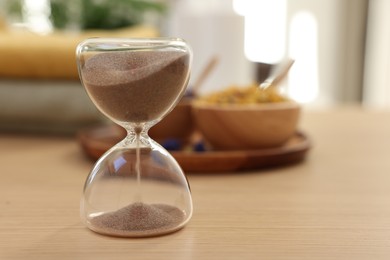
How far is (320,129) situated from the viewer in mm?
997

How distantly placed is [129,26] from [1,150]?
0.62 meters

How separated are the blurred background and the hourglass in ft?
1.44

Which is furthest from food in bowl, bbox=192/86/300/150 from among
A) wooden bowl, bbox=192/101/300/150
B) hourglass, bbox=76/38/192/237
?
hourglass, bbox=76/38/192/237

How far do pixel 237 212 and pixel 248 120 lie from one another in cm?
19


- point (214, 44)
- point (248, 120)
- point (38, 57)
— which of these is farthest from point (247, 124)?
point (214, 44)

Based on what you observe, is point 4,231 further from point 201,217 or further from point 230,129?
point 230,129

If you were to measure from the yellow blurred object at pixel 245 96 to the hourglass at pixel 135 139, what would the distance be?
0.25 metres

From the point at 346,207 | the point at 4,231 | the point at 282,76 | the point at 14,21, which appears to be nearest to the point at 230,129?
the point at 282,76

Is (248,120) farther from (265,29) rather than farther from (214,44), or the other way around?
(265,29)

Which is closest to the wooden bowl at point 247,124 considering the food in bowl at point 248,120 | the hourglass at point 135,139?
the food in bowl at point 248,120

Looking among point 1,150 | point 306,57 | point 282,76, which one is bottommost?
point 306,57

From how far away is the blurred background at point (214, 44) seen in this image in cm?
88

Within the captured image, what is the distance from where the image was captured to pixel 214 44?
201 cm

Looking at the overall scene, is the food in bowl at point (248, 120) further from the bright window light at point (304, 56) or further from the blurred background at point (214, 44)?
the bright window light at point (304, 56)
